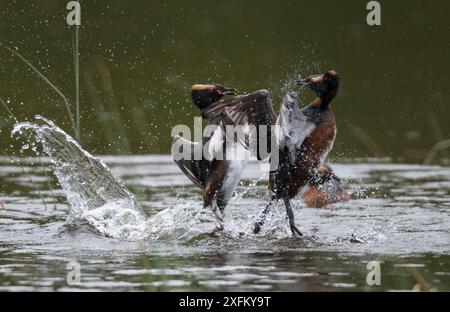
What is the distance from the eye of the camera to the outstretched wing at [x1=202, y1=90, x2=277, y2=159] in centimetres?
841

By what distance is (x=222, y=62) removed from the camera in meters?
14.6

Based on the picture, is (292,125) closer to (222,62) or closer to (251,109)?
(251,109)

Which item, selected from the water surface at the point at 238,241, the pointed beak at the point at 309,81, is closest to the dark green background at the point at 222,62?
the water surface at the point at 238,241

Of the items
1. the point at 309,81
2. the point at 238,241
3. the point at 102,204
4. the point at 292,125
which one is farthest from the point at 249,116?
the point at 102,204

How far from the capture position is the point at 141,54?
49.3 feet

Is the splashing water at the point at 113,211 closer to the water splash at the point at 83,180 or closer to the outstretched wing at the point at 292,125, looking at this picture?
the water splash at the point at 83,180

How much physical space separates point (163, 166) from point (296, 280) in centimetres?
477

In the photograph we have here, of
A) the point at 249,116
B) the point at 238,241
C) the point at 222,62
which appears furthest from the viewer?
the point at 222,62

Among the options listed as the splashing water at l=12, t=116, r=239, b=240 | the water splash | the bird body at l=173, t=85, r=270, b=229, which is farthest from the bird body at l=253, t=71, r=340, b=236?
the water splash

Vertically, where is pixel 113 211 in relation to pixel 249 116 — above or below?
below

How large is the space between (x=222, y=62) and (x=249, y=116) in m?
6.29

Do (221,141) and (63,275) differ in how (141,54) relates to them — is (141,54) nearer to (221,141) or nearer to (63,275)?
(221,141)

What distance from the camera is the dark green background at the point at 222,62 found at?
12477 millimetres

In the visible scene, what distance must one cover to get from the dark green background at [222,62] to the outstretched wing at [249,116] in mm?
2861
